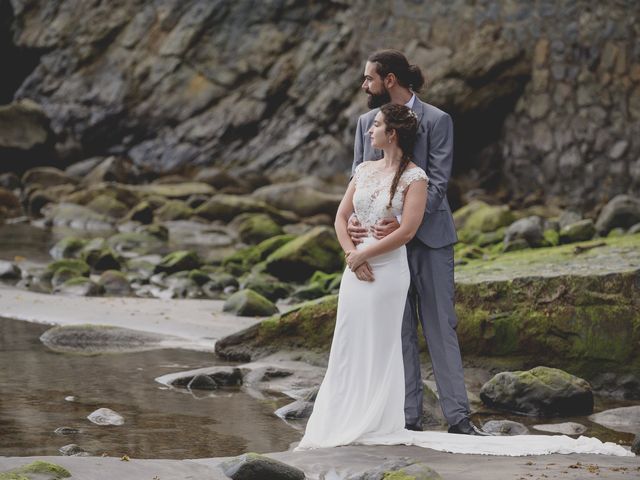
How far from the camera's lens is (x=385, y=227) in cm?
576

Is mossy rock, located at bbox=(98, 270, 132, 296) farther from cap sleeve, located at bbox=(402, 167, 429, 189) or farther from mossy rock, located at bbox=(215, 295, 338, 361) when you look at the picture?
cap sleeve, located at bbox=(402, 167, 429, 189)

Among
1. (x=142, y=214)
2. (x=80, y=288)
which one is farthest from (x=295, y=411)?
(x=142, y=214)

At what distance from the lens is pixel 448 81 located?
2370cm

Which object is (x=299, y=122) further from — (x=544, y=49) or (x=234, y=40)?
(x=544, y=49)

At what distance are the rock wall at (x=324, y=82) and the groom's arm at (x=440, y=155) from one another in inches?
620

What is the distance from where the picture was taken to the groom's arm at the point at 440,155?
230 inches

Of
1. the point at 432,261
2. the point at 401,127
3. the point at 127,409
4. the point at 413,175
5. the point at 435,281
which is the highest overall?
the point at 401,127

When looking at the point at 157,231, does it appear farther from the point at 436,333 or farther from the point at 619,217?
the point at 436,333

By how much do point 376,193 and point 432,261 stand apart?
47 centimetres

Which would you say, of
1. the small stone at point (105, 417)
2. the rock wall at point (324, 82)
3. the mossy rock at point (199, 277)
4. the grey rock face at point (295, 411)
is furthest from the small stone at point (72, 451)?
the rock wall at point (324, 82)

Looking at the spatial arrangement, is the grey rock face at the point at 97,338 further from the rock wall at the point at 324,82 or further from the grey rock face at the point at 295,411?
the rock wall at the point at 324,82

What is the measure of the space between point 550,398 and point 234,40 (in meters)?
24.6

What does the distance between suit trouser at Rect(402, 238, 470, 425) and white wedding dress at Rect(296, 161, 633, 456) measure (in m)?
0.12

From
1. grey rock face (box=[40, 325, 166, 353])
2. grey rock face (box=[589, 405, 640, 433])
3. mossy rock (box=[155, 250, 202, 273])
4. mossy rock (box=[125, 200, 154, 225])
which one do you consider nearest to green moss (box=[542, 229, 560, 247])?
mossy rock (box=[155, 250, 202, 273])
